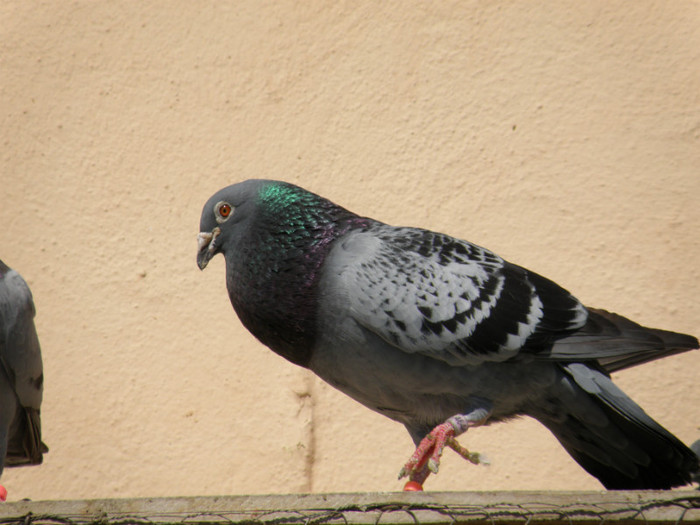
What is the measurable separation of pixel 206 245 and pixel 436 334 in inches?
30.6

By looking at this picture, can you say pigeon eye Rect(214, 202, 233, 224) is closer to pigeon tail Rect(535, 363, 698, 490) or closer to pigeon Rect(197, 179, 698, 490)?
pigeon Rect(197, 179, 698, 490)

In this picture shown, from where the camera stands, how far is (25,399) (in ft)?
10.3

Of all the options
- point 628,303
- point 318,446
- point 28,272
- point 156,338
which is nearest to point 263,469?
point 318,446

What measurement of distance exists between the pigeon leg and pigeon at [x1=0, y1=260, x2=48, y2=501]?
52.5 inches

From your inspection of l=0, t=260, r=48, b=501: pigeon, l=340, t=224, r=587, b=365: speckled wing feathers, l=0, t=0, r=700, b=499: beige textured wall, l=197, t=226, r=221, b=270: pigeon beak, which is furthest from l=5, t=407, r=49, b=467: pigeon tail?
l=340, t=224, r=587, b=365: speckled wing feathers

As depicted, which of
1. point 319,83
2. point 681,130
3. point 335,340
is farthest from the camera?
point 319,83

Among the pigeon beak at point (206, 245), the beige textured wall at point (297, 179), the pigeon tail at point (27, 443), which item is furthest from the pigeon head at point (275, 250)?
the beige textured wall at point (297, 179)

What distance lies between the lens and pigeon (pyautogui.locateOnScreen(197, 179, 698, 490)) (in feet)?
8.45

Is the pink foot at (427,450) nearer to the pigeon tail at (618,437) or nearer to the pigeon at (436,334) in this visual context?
the pigeon at (436,334)

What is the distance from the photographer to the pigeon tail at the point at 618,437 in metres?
2.68

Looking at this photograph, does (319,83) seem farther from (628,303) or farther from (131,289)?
(628,303)

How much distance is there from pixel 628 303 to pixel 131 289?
2.20 m

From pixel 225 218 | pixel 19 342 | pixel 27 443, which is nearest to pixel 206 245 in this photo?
pixel 225 218

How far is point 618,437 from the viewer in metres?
2.75
